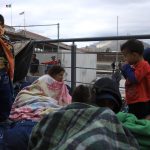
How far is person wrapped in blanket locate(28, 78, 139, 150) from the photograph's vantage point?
6.77 feet

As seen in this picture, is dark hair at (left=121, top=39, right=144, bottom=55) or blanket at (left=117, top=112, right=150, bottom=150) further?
dark hair at (left=121, top=39, right=144, bottom=55)

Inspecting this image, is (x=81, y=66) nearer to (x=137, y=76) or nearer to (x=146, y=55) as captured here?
(x=146, y=55)

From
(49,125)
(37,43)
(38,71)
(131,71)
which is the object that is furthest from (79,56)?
(49,125)

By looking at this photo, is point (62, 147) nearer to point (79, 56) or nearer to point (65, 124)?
point (65, 124)

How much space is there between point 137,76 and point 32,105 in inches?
40.5

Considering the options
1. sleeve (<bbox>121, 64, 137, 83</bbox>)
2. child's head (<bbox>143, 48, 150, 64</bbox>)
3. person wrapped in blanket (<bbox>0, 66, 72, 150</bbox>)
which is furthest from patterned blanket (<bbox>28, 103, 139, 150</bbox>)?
child's head (<bbox>143, 48, 150, 64</bbox>)

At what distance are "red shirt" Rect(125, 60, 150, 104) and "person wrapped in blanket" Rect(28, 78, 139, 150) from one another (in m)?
1.51

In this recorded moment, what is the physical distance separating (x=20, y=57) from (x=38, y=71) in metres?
1.62

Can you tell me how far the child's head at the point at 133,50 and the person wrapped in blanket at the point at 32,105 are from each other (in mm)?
766

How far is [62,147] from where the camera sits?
6.88ft

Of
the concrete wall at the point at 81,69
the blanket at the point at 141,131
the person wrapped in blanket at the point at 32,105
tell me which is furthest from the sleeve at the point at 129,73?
the concrete wall at the point at 81,69

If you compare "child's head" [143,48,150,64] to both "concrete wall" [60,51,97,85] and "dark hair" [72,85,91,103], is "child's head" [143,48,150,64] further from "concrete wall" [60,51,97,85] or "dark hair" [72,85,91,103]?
"dark hair" [72,85,91,103]

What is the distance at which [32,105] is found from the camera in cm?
416

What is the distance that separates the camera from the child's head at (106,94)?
100 inches
